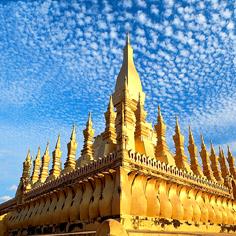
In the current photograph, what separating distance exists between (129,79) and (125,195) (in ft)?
65.4

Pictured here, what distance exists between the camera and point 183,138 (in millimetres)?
27469

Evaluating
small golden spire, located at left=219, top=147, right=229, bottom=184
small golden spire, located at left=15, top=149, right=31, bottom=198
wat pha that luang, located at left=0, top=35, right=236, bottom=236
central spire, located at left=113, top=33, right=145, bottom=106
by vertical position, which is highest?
central spire, located at left=113, top=33, right=145, bottom=106

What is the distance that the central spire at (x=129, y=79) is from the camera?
99.4 feet

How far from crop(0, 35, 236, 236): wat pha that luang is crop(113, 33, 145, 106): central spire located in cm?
233

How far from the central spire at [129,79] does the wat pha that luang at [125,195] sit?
7.65 ft

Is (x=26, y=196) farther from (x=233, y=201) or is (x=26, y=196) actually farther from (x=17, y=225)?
(x=233, y=201)

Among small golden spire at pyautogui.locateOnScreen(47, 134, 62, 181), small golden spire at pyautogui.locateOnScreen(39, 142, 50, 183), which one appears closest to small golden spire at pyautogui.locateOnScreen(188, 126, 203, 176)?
small golden spire at pyautogui.locateOnScreen(47, 134, 62, 181)

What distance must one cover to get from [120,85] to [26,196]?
16326 mm

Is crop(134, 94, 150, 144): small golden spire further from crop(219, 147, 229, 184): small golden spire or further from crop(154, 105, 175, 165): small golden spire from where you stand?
crop(219, 147, 229, 184): small golden spire

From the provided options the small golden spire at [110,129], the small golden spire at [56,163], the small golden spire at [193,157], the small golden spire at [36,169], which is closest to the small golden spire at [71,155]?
the small golden spire at [56,163]

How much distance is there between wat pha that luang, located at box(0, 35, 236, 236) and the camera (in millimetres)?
13717

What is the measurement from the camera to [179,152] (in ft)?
86.0

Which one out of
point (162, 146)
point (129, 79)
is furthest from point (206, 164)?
point (129, 79)

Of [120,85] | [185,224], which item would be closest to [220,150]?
[120,85]
